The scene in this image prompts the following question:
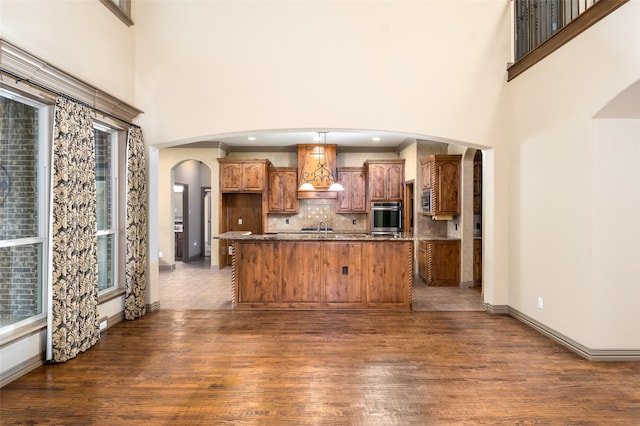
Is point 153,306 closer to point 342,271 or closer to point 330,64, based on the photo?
point 342,271

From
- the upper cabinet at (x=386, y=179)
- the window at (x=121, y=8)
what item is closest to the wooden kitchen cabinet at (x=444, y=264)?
the upper cabinet at (x=386, y=179)

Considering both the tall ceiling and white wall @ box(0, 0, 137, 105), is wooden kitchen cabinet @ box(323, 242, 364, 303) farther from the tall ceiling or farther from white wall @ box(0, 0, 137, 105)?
white wall @ box(0, 0, 137, 105)

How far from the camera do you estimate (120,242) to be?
477cm

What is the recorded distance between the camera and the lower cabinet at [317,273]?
5.26 meters

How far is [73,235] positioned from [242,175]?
5.22 meters

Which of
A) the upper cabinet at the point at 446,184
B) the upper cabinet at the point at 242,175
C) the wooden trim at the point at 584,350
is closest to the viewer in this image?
the wooden trim at the point at 584,350

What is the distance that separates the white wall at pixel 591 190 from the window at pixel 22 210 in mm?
5296

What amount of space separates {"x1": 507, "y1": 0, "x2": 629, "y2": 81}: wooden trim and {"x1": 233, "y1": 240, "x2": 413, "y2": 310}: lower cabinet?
2.77m

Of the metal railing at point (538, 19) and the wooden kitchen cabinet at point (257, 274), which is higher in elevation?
the metal railing at point (538, 19)

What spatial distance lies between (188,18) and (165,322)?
13.8ft

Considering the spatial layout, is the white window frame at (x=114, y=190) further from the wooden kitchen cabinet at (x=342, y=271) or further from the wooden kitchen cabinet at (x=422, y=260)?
the wooden kitchen cabinet at (x=422, y=260)

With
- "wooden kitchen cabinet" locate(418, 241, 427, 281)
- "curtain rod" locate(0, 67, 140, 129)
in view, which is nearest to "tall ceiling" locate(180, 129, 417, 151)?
"wooden kitchen cabinet" locate(418, 241, 427, 281)

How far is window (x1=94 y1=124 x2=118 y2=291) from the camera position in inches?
178

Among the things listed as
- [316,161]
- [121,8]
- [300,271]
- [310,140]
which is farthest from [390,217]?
[121,8]
